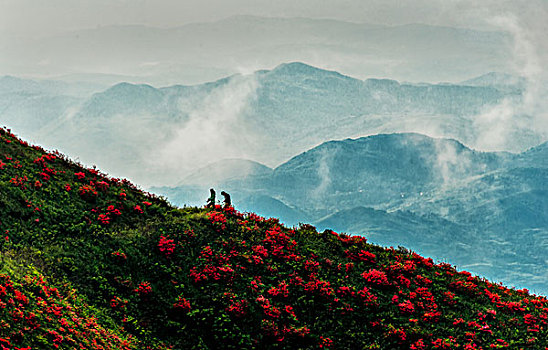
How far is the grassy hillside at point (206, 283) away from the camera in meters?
28.4

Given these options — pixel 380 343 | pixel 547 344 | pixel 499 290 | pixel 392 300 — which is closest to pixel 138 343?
pixel 380 343

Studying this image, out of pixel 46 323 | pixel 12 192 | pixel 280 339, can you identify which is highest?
pixel 12 192

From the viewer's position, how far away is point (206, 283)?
3381 cm

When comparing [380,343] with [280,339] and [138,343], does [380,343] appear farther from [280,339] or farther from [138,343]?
[138,343]

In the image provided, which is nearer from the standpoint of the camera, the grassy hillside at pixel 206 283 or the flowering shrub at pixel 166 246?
the grassy hillside at pixel 206 283

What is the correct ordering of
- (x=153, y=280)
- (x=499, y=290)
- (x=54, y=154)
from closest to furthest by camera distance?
1. (x=153, y=280)
2. (x=499, y=290)
3. (x=54, y=154)

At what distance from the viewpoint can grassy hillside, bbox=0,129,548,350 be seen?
28.4 metres

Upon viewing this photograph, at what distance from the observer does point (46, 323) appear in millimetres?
23172

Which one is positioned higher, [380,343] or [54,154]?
[54,154]

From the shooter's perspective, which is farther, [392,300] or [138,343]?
[392,300]

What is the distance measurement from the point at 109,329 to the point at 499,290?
28130mm

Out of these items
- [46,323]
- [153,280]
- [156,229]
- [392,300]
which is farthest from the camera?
[156,229]

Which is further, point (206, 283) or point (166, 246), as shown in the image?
point (166, 246)

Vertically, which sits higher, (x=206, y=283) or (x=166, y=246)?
(x=166, y=246)
